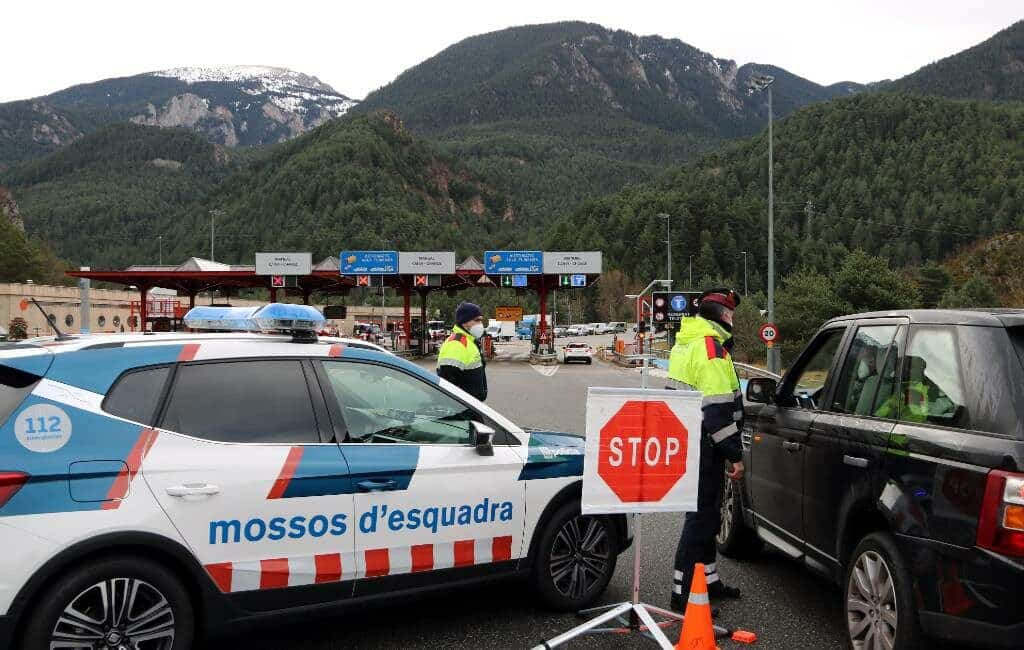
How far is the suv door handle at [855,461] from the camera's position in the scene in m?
4.02

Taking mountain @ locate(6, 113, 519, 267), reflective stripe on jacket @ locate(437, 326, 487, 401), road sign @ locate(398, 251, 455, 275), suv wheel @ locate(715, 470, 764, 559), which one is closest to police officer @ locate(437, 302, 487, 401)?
reflective stripe on jacket @ locate(437, 326, 487, 401)

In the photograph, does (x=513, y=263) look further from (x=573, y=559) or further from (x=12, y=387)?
(x=12, y=387)

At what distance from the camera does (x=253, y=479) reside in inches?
152

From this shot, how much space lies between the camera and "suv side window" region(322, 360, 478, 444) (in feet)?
14.5

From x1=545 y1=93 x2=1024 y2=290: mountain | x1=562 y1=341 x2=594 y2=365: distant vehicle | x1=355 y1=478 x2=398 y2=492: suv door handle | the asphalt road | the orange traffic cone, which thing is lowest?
x1=562 y1=341 x2=594 y2=365: distant vehicle

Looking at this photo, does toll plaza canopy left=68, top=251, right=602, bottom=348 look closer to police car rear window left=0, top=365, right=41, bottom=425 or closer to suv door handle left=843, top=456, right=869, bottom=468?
suv door handle left=843, top=456, right=869, bottom=468

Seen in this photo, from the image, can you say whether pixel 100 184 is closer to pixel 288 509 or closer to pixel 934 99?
pixel 934 99

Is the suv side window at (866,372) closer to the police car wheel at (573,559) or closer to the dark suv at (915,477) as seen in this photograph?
the dark suv at (915,477)

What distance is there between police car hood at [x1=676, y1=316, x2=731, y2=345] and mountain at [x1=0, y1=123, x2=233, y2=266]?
15912 centimetres

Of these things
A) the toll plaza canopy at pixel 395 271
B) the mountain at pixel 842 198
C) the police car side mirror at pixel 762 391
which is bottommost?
the police car side mirror at pixel 762 391

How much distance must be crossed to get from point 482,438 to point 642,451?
0.88 meters

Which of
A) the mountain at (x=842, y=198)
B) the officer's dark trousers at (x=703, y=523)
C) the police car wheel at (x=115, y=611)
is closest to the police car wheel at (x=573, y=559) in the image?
the officer's dark trousers at (x=703, y=523)

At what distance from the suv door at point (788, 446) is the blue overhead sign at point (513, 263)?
38.9 m

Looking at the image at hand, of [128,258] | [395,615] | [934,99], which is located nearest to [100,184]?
[128,258]
